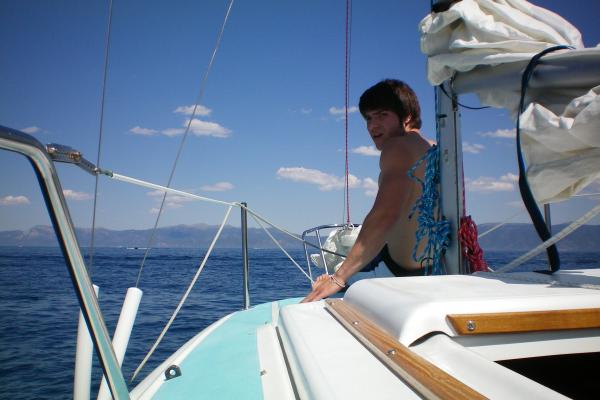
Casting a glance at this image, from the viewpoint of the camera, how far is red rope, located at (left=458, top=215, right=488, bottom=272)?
1.35 meters

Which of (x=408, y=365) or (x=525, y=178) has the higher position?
(x=525, y=178)

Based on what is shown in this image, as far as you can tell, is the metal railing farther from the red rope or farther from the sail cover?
the red rope

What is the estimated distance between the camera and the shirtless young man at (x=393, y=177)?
1.45 m

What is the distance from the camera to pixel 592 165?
0.79m

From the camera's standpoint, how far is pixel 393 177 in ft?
5.41

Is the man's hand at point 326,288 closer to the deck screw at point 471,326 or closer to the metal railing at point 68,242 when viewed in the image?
the deck screw at point 471,326

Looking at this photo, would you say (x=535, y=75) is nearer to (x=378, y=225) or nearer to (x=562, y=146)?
(x=562, y=146)

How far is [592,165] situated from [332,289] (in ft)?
2.81

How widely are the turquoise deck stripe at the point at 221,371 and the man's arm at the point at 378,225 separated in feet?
0.98

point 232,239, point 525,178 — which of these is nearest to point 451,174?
point 525,178

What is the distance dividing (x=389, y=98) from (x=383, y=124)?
0.13m

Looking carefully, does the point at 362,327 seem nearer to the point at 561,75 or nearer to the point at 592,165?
the point at 592,165

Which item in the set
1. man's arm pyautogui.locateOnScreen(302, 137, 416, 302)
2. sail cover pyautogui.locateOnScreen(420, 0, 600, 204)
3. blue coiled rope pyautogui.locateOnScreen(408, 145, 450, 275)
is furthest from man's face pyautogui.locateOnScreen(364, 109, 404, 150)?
sail cover pyautogui.locateOnScreen(420, 0, 600, 204)

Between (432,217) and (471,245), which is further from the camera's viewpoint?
(432,217)
